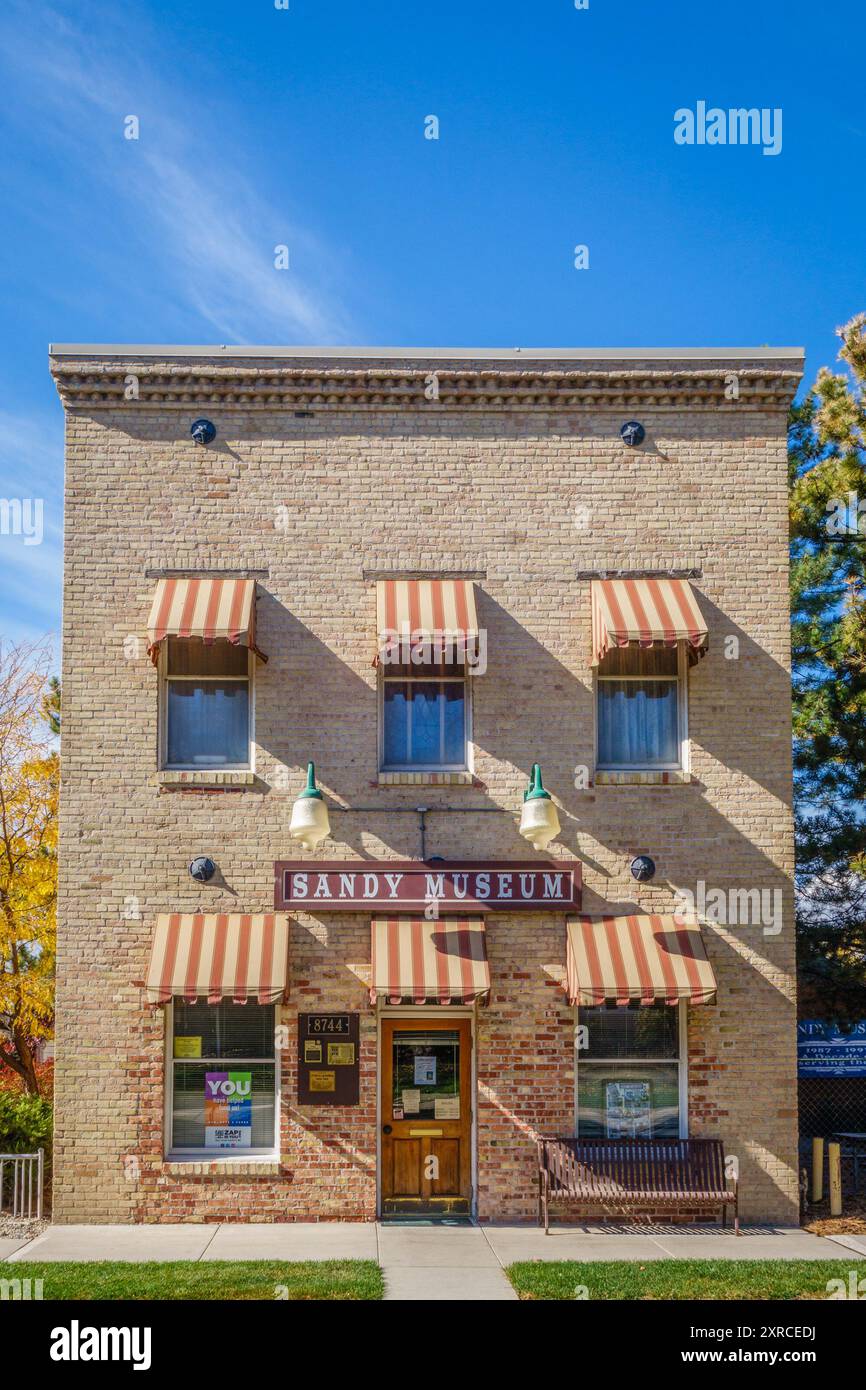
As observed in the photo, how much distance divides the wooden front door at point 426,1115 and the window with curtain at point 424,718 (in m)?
2.88

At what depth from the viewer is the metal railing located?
12.9 meters

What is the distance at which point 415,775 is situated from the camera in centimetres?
1320

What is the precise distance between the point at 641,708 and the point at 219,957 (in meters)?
5.39

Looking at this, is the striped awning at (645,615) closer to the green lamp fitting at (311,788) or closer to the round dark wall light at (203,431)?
the green lamp fitting at (311,788)

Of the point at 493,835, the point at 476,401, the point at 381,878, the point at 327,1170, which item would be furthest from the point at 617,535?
the point at 327,1170

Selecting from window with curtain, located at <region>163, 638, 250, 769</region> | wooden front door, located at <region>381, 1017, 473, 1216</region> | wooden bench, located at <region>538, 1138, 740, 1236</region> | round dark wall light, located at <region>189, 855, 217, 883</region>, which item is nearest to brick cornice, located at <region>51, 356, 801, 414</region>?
window with curtain, located at <region>163, 638, 250, 769</region>

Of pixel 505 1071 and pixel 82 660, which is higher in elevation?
pixel 82 660

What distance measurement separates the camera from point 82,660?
13453 millimetres

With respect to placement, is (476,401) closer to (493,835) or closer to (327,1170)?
(493,835)

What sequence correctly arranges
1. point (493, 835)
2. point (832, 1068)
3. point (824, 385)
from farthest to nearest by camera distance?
point (824, 385)
point (832, 1068)
point (493, 835)

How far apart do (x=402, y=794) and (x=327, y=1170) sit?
405 centimetres

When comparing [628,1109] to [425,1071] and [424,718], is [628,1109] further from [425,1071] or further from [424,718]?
[424,718]

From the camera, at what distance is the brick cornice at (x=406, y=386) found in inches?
538

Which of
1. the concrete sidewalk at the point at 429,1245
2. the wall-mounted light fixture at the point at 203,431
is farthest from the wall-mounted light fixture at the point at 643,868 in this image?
the wall-mounted light fixture at the point at 203,431
